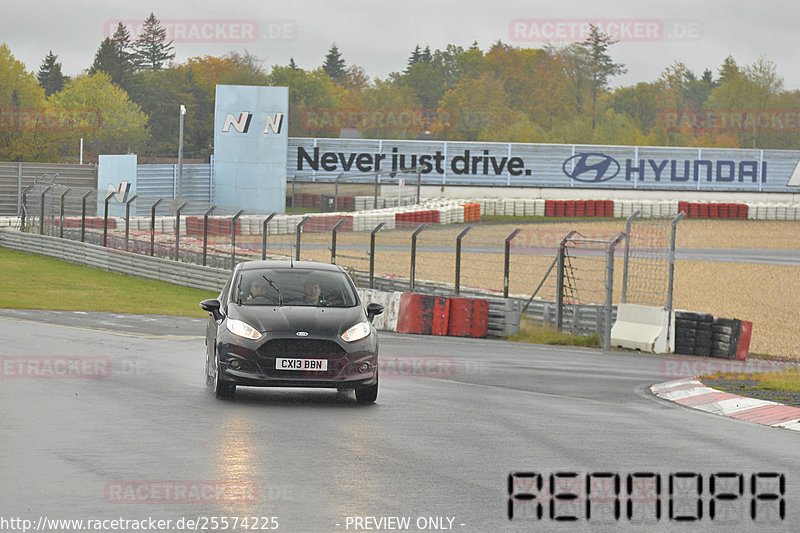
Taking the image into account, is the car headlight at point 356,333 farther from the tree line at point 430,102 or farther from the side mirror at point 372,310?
the tree line at point 430,102

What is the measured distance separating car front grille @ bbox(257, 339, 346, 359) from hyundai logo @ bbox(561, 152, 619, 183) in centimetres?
5688

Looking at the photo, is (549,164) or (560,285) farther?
(549,164)

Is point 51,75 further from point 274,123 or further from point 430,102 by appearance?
point 274,123

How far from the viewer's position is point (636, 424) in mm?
12734

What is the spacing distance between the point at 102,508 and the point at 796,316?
24180mm

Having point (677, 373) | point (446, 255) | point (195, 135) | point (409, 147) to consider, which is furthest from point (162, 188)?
point (195, 135)

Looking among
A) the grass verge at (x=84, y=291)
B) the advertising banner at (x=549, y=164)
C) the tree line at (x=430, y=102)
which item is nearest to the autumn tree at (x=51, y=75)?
the tree line at (x=430, y=102)

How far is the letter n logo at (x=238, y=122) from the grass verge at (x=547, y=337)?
34363mm

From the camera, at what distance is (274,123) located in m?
58.3

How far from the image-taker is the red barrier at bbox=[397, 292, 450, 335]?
2500 cm

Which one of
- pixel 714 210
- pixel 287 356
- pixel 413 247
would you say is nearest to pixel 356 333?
pixel 287 356

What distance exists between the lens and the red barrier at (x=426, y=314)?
82.0ft

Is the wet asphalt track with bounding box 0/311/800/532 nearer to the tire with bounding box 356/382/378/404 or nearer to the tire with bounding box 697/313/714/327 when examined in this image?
the tire with bounding box 356/382/378/404

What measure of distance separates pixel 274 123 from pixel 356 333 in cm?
4590
